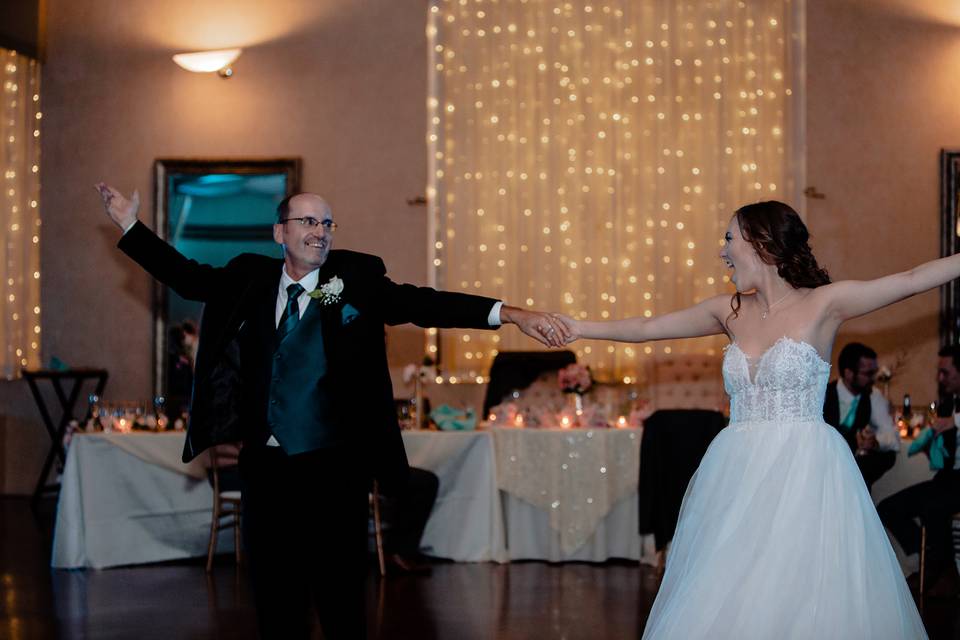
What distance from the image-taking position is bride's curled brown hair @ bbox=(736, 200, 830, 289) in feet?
11.1

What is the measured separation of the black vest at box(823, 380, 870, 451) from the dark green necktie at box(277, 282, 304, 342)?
3646 millimetres

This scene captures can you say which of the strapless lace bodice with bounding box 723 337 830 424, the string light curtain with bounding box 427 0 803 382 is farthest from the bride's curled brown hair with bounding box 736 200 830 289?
the string light curtain with bounding box 427 0 803 382

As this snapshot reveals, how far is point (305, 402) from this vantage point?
3346 millimetres

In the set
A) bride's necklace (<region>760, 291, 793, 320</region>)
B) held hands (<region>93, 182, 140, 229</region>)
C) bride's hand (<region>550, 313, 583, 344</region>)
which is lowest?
bride's hand (<region>550, 313, 583, 344</region>)

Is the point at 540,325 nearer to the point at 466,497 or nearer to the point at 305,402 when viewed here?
the point at 305,402

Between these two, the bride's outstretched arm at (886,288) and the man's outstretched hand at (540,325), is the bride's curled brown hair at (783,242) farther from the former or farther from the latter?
the man's outstretched hand at (540,325)

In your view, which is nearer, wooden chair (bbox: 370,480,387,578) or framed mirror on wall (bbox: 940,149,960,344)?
wooden chair (bbox: 370,480,387,578)

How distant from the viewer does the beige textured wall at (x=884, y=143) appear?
945 centimetres

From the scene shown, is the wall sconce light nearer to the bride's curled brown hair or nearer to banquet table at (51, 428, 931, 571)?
banquet table at (51, 428, 931, 571)

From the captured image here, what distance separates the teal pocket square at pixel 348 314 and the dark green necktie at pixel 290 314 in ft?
0.42

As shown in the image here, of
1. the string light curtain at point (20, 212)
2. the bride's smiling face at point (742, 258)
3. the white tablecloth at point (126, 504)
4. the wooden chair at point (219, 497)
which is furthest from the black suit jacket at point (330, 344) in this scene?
the string light curtain at point (20, 212)

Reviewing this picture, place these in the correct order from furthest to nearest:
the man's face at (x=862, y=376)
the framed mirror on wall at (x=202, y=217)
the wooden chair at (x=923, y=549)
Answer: the framed mirror on wall at (x=202, y=217), the man's face at (x=862, y=376), the wooden chair at (x=923, y=549)

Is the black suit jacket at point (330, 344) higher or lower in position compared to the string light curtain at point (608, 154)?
lower

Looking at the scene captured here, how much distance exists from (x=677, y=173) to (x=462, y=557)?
13.4ft
